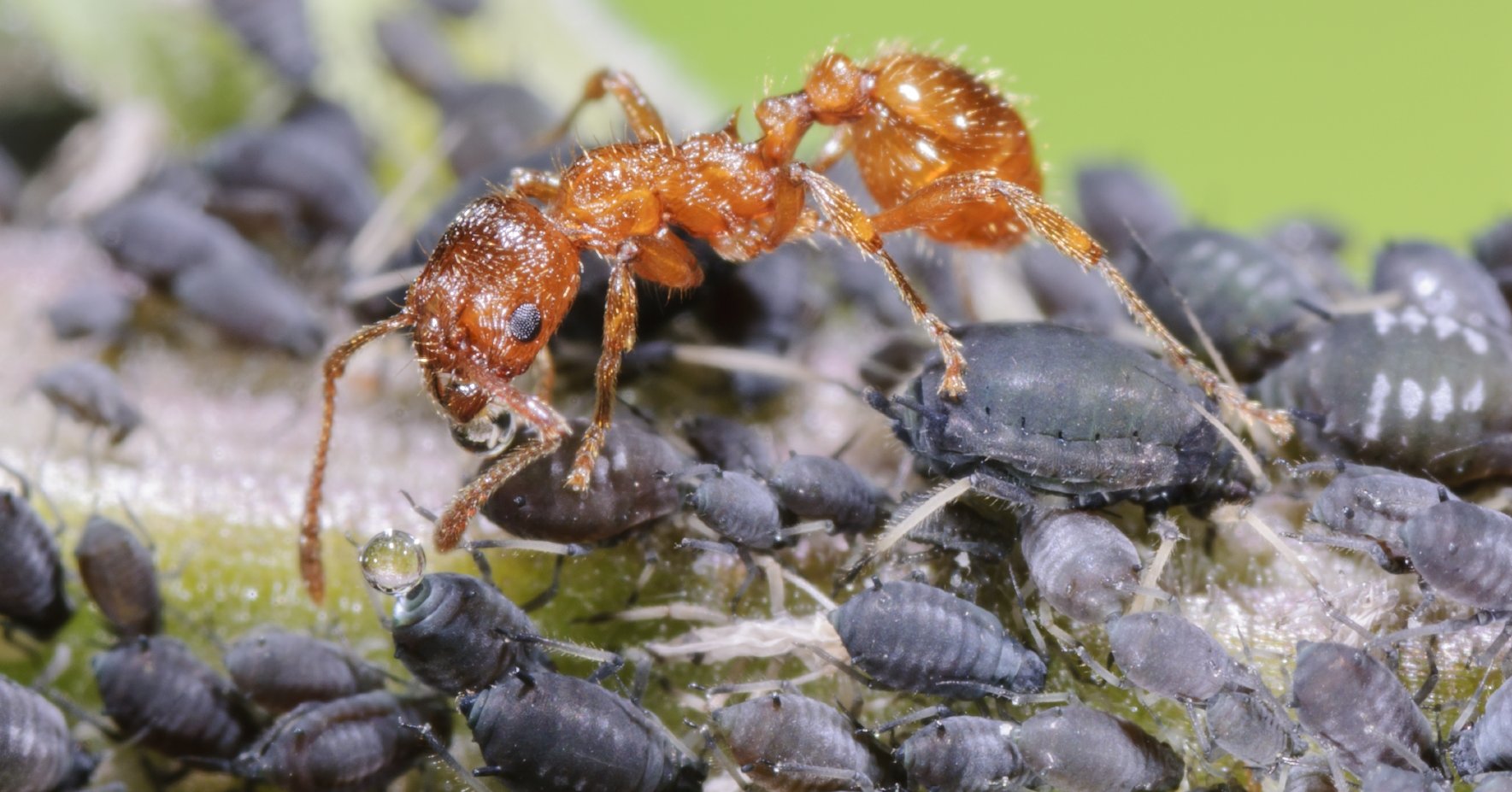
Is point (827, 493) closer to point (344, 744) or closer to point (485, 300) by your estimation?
point (485, 300)

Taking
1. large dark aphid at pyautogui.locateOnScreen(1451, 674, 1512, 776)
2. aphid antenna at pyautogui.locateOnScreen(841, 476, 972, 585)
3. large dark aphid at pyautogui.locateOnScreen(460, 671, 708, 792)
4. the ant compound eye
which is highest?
the ant compound eye

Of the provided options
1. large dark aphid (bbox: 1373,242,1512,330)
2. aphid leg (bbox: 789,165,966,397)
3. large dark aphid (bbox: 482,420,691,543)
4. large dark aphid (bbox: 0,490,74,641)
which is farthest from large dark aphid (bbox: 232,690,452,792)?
large dark aphid (bbox: 1373,242,1512,330)

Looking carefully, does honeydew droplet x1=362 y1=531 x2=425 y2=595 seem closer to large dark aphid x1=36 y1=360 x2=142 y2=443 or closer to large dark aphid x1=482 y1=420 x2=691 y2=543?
large dark aphid x1=482 y1=420 x2=691 y2=543

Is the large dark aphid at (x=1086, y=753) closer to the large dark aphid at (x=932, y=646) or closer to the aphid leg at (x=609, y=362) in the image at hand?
the large dark aphid at (x=932, y=646)

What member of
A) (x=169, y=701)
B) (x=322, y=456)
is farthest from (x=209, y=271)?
(x=169, y=701)

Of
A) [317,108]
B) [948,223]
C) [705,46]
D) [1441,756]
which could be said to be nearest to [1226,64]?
[705,46]

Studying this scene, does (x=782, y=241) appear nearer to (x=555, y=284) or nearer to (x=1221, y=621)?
(x=555, y=284)
